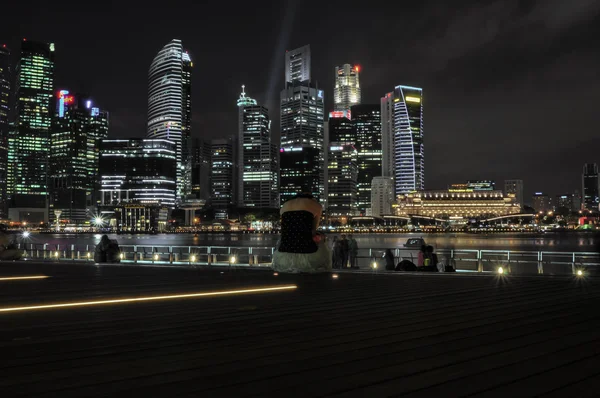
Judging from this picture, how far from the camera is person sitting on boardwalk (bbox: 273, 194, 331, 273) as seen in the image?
14.1 m

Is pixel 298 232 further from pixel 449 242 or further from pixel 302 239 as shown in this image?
pixel 449 242

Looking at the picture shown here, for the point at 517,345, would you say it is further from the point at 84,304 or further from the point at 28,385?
the point at 84,304

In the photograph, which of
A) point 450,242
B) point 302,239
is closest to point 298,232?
point 302,239

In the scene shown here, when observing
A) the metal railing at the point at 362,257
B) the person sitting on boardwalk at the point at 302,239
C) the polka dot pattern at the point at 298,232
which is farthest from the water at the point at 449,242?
the polka dot pattern at the point at 298,232

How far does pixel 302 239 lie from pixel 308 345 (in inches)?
357

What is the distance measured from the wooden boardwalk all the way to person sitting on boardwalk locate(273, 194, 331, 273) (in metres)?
4.40

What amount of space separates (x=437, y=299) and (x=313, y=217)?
5.82 meters

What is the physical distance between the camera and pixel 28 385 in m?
3.84

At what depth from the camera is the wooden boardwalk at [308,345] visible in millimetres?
3875

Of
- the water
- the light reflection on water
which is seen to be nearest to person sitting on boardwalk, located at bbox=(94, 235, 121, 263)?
the water

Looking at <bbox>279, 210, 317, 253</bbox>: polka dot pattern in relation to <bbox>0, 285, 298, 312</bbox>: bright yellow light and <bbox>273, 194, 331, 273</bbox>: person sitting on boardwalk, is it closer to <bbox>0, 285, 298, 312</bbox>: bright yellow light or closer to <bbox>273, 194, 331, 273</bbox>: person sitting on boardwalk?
<bbox>273, 194, 331, 273</bbox>: person sitting on boardwalk

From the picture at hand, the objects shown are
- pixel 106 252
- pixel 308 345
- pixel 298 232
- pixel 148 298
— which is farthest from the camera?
pixel 106 252

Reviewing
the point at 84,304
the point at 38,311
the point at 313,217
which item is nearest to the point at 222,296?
the point at 84,304

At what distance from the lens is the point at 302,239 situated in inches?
564
